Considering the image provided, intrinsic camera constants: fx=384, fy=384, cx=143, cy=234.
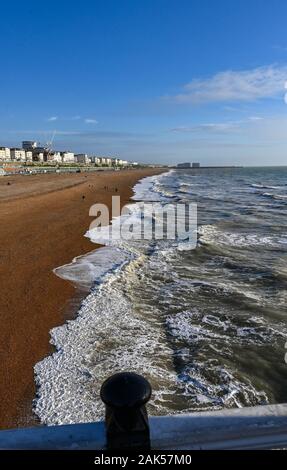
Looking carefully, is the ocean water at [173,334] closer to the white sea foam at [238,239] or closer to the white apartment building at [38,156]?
the white sea foam at [238,239]

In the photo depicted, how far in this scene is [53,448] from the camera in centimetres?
200

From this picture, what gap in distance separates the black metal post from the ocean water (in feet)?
7.24

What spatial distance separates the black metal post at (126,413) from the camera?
1903 mm

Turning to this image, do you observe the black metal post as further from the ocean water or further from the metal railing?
the ocean water

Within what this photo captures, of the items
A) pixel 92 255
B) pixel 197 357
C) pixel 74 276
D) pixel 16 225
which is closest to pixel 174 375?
pixel 197 357

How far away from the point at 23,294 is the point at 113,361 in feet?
11.1

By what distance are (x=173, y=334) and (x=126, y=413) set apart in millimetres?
4307

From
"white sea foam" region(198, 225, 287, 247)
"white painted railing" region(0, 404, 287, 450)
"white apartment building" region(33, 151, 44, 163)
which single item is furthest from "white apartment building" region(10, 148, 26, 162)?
"white painted railing" region(0, 404, 287, 450)

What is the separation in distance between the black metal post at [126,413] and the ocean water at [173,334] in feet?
7.24

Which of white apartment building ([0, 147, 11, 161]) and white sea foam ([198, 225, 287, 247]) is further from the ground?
white apartment building ([0, 147, 11, 161])

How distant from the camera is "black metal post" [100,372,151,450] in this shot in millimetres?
1903

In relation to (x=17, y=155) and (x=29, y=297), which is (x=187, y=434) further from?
(x=17, y=155)

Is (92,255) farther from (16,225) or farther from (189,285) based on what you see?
(16,225)
